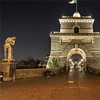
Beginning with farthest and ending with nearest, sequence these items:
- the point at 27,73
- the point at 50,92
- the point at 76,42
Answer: the point at 76,42 → the point at 27,73 → the point at 50,92

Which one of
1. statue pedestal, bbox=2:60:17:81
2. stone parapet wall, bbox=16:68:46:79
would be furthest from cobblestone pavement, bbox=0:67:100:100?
stone parapet wall, bbox=16:68:46:79

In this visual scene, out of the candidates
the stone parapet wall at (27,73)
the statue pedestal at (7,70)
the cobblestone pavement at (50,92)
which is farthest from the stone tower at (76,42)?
the cobblestone pavement at (50,92)

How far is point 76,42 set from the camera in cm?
3569

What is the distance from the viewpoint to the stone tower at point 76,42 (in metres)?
36.0

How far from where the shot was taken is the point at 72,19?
41.1 metres

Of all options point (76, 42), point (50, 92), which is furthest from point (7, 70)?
point (76, 42)

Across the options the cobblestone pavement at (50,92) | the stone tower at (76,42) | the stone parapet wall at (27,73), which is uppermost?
the stone tower at (76,42)

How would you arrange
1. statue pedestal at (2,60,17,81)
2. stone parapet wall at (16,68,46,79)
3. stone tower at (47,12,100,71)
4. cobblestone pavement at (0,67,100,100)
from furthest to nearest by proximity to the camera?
stone tower at (47,12,100,71), stone parapet wall at (16,68,46,79), statue pedestal at (2,60,17,81), cobblestone pavement at (0,67,100,100)

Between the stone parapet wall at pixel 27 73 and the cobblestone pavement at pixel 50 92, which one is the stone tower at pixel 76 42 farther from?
the cobblestone pavement at pixel 50 92

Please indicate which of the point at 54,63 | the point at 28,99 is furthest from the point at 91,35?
the point at 28,99

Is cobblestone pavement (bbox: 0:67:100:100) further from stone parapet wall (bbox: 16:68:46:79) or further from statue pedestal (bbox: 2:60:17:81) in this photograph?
stone parapet wall (bbox: 16:68:46:79)

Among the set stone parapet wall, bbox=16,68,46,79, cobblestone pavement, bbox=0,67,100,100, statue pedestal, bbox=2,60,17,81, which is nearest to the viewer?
cobblestone pavement, bbox=0,67,100,100

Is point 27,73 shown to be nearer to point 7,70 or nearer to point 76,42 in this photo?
point 7,70

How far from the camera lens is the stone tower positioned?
35975 millimetres
